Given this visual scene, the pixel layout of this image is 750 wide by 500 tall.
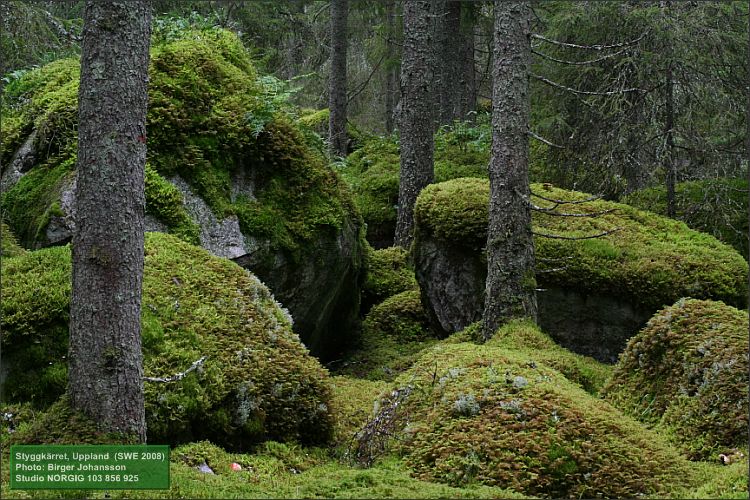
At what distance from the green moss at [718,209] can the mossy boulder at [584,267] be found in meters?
1.90

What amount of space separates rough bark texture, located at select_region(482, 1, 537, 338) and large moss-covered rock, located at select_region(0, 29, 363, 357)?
2.16 metres

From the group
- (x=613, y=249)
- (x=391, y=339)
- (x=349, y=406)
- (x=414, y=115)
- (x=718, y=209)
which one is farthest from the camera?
(x=414, y=115)

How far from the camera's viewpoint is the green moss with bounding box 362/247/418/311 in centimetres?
1230

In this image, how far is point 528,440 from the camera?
4.64 metres

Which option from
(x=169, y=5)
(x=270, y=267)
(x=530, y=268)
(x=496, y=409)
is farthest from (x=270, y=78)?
(x=169, y=5)

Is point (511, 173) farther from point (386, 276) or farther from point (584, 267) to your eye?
point (386, 276)

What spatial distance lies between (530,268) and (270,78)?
4.04 metres

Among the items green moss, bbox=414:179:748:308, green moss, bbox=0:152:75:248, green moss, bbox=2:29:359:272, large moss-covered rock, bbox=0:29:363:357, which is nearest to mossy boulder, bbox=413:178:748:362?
green moss, bbox=414:179:748:308

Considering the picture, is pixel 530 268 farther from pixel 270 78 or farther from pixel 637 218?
pixel 270 78

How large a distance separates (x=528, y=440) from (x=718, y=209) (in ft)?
28.0

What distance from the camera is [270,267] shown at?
846 cm

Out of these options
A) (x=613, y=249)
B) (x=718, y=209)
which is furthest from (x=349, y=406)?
(x=718, y=209)
